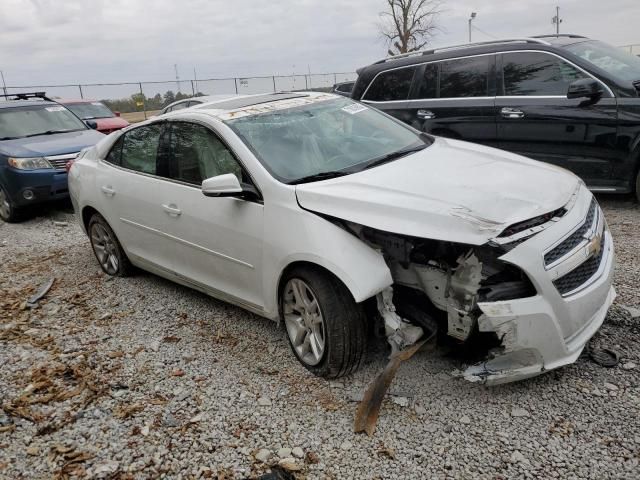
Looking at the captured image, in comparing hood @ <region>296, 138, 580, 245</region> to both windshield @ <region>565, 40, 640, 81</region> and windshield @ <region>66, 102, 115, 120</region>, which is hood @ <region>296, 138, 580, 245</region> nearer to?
windshield @ <region>565, 40, 640, 81</region>

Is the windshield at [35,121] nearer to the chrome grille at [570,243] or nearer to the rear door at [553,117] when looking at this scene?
the rear door at [553,117]

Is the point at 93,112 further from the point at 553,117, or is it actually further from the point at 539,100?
the point at 553,117

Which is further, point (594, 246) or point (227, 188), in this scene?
point (227, 188)

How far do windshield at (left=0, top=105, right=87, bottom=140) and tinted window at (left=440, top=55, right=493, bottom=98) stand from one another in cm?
604

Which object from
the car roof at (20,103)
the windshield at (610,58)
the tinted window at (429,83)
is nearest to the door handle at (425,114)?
the tinted window at (429,83)

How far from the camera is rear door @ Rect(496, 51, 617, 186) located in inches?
217

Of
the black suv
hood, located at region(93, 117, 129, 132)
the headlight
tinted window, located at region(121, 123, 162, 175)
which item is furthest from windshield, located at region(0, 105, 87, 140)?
the black suv

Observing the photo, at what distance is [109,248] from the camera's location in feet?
16.8

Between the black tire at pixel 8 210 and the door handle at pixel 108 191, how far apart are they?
3.80 meters

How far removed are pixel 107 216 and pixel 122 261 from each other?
444 millimetres

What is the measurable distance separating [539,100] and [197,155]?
3943 millimetres

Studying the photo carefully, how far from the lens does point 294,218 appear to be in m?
3.09

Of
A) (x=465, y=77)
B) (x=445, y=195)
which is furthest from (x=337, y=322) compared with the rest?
(x=465, y=77)

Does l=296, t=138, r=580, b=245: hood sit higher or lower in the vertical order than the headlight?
higher
